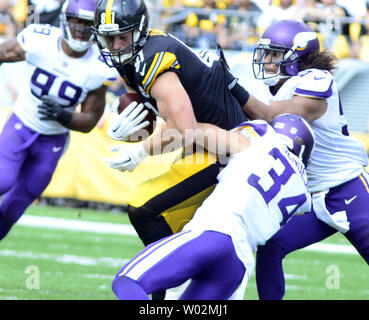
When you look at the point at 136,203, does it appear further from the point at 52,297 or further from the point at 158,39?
the point at 52,297

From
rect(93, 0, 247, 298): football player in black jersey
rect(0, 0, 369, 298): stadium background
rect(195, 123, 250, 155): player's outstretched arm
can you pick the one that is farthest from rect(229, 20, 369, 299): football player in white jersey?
rect(0, 0, 369, 298): stadium background

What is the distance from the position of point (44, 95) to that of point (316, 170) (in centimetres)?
211

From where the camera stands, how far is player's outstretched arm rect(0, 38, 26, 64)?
200 inches

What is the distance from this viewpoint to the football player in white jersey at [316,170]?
150 inches

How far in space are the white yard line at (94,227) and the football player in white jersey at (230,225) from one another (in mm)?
4983

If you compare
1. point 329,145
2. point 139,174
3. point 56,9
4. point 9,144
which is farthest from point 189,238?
point 56,9

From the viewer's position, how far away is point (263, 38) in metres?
3.87

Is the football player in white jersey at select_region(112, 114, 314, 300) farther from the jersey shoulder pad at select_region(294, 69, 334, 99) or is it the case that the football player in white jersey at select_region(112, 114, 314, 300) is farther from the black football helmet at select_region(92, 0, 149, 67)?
the jersey shoulder pad at select_region(294, 69, 334, 99)

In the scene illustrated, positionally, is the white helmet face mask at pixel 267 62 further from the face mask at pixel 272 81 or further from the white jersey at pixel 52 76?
the white jersey at pixel 52 76

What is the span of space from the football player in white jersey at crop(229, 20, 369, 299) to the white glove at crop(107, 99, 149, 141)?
778mm

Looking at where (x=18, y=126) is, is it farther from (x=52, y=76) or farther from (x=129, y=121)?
(x=129, y=121)

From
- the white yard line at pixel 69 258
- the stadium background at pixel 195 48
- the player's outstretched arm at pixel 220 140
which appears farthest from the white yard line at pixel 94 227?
the player's outstretched arm at pixel 220 140

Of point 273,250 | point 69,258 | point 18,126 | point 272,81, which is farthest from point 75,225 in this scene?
point 272,81

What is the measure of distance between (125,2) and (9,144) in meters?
2.17
